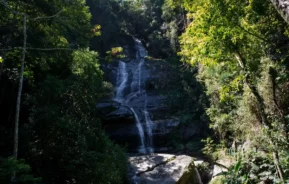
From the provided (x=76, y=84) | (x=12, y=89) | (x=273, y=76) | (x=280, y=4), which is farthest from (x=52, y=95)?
(x=280, y=4)

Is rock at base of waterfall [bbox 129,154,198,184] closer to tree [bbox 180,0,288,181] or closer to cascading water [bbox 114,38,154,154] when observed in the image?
tree [bbox 180,0,288,181]

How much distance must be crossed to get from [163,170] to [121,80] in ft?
55.7

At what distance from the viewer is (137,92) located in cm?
2423

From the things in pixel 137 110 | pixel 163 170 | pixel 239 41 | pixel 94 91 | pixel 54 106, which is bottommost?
pixel 163 170

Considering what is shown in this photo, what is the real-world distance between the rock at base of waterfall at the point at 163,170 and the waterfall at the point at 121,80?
492 inches

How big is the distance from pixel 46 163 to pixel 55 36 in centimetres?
517

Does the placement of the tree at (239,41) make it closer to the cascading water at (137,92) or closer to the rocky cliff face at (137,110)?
the rocky cliff face at (137,110)

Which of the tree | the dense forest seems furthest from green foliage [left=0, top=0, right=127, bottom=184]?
the tree

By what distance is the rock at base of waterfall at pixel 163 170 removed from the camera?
364 inches

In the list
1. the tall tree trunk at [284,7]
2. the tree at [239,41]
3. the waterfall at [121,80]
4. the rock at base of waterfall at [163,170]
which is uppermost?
the waterfall at [121,80]

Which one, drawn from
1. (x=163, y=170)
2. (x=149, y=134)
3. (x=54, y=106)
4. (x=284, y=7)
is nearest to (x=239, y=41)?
(x=284, y=7)

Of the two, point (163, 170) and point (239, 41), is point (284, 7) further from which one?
point (163, 170)

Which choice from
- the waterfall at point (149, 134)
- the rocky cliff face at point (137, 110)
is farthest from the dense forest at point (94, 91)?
the waterfall at point (149, 134)

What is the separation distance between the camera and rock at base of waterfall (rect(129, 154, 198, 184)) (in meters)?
9.24
